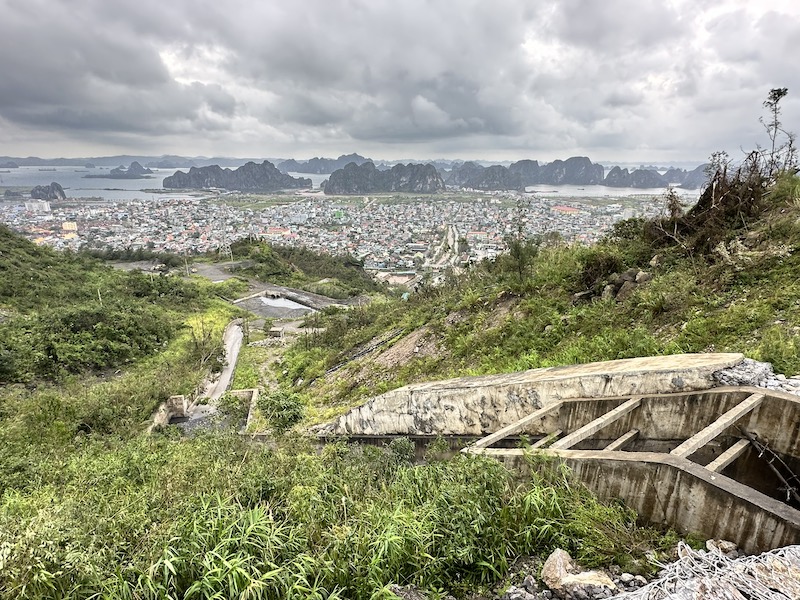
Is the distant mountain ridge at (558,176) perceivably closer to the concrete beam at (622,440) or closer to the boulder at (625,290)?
the boulder at (625,290)

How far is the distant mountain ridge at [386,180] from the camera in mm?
163250

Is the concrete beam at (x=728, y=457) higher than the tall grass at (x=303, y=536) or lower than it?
higher

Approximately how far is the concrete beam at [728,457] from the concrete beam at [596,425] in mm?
773

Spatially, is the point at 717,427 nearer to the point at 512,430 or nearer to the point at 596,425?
the point at 596,425

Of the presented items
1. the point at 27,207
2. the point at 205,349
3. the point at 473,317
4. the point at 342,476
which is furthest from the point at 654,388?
the point at 27,207

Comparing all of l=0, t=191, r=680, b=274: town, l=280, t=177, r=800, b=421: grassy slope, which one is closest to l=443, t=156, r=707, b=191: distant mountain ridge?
→ l=0, t=191, r=680, b=274: town

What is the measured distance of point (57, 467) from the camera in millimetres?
5508

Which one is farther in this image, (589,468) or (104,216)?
(104,216)

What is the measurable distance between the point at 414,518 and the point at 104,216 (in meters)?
116

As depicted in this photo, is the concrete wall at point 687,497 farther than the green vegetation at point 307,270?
No

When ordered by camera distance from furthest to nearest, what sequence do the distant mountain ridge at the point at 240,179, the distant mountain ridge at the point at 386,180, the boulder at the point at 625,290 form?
the distant mountain ridge at the point at 240,179
the distant mountain ridge at the point at 386,180
the boulder at the point at 625,290

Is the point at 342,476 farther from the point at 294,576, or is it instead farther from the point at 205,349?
the point at 205,349

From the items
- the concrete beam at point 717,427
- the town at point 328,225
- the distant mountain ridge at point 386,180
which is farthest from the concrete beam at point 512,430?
the distant mountain ridge at point 386,180

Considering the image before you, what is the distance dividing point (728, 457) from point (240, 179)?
199051 millimetres
